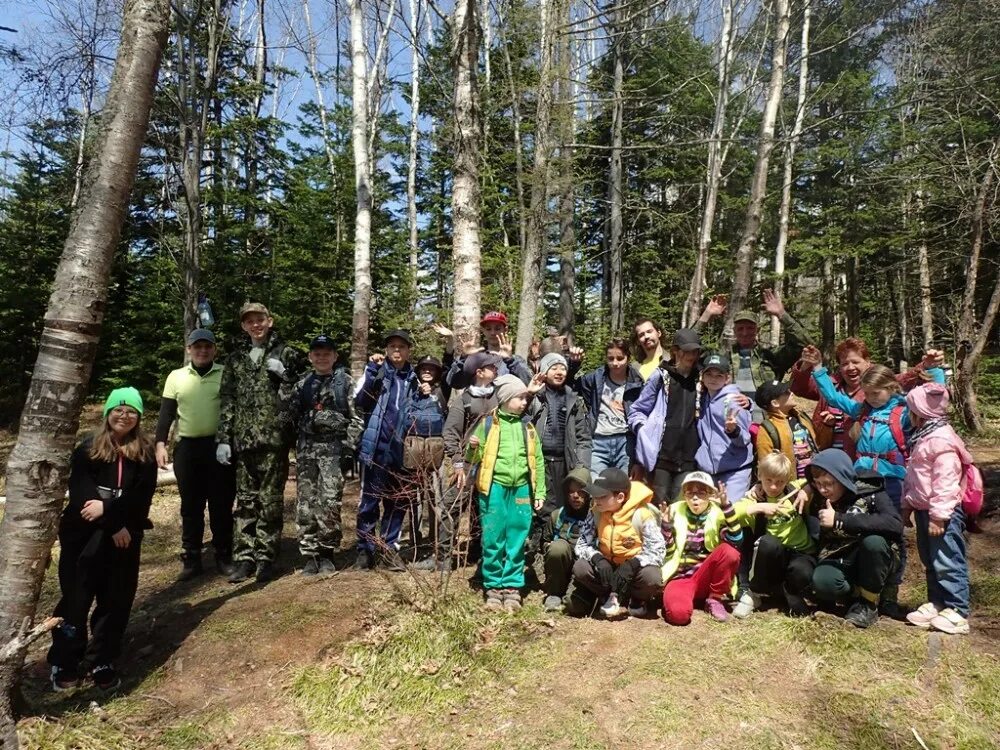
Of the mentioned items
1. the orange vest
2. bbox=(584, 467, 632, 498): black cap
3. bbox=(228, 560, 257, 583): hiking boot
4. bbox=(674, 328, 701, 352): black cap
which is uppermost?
bbox=(674, 328, 701, 352): black cap

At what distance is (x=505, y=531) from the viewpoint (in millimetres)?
4539

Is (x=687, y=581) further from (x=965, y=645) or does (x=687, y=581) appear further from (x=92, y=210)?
(x=92, y=210)

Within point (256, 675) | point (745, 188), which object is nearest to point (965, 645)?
point (256, 675)

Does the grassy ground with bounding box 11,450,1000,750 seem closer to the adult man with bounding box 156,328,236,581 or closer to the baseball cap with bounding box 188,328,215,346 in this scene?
the adult man with bounding box 156,328,236,581

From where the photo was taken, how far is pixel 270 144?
1741 centimetres

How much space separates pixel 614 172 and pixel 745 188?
614 centimetres

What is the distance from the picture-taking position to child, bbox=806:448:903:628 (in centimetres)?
400

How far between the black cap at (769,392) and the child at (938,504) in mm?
945

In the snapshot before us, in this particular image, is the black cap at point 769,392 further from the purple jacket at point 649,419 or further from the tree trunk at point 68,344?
the tree trunk at point 68,344

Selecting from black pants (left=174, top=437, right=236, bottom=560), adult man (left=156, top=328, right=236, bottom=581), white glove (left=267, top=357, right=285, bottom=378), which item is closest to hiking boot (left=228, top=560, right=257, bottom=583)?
adult man (left=156, top=328, right=236, bottom=581)

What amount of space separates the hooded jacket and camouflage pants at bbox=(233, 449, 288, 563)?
4192mm

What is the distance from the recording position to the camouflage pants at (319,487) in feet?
16.5

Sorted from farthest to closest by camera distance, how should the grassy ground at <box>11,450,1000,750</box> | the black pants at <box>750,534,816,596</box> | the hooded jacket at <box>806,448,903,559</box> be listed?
the black pants at <box>750,534,816,596</box>, the hooded jacket at <box>806,448,903,559</box>, the grassy ground at <box>11,450,1000,750</box>

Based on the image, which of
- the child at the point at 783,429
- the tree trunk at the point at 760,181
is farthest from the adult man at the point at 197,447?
the tree trunk at the point at 760,181
